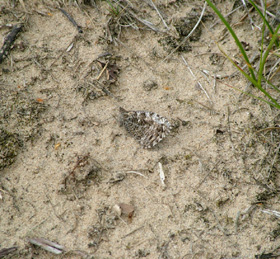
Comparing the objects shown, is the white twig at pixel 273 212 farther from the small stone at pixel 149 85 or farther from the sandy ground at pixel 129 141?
the small stone at pixel 149 85

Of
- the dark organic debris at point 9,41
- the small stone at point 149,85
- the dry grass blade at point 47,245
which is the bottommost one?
the dry grass blade at point 47,245

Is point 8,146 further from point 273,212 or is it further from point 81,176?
point 273,212

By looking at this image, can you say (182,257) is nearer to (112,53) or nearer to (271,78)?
(271,78)

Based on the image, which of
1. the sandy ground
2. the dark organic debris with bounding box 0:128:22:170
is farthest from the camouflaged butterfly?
the dark organic debris with bounding box 0:128:22:170

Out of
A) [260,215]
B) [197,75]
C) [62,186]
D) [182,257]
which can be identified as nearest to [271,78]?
[197,75]

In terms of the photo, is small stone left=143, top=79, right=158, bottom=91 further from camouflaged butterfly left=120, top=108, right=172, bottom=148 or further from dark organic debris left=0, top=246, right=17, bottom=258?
dark organic debris left=0, top=246, right=17, bottom=258

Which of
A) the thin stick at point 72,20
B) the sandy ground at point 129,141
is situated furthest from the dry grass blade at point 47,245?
the thin stick at point 72,20
